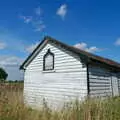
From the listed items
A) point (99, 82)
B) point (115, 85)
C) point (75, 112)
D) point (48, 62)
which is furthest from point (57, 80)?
point (75, 112)

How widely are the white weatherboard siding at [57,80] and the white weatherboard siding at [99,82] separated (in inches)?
21.3

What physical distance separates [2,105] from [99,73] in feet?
22.0

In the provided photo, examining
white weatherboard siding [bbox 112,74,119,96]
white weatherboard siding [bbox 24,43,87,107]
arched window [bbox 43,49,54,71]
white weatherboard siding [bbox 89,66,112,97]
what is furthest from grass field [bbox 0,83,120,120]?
white weatherboard siding [bbox 112,74,119,96]

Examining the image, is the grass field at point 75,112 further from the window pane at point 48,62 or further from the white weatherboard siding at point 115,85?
the white weatherboard siding at point 115,85

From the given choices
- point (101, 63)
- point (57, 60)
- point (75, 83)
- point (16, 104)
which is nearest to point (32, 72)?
point (57, 60)

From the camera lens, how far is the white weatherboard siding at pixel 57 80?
11.5 metres

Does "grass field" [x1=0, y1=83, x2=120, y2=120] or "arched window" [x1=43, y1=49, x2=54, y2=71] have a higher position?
"arched window" [x1=43, y1=49, x2=54, y2=71]

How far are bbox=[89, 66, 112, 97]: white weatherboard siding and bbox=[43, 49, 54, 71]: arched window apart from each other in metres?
3.44

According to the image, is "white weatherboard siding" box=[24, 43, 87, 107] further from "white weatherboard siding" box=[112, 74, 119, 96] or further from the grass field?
"white weatherboard siding" box=[112, 74, 119, 96]

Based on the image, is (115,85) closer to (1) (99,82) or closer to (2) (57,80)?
(1) (99,82)

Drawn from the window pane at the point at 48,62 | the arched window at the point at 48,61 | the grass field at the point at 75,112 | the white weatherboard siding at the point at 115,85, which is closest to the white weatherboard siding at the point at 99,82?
the white weatherboard siding at the point at 115,85

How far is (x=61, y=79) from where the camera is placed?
41.8ft

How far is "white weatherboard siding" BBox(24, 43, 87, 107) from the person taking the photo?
11516 millimetres

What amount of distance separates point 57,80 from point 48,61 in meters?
1.88
